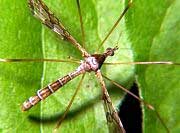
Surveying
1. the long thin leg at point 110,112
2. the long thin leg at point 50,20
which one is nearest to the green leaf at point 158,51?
the long thin leg at point 110,112

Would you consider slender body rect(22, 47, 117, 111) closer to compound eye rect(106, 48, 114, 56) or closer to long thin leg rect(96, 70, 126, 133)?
compound eye rect(106, 48, 114, 56)

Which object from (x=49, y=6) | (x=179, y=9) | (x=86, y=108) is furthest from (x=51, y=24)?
(x=179, y=9)

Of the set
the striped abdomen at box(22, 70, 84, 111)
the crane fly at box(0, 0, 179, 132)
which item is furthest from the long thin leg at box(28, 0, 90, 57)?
the striped abdomen at box(22, 70, 84, 111)

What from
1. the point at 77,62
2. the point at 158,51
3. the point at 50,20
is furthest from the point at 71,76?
the point at 158,51

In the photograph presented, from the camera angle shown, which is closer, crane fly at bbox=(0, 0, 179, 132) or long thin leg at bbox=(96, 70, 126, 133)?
crane fly at bbox=(0, 0, 179, 132)

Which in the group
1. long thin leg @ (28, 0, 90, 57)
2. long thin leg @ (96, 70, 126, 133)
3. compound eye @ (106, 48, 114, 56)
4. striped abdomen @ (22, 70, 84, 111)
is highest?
long thin leg @ (28, 0, 90, 57)

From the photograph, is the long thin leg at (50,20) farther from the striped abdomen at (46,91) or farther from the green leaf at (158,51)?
the green leaf at (158,51)
